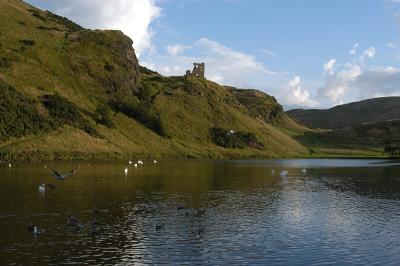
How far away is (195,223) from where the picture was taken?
55.3 metres

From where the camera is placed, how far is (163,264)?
124ft

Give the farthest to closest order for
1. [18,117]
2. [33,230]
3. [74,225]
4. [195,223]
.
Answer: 1. [18,117]
2. [195,223]
3. [74,225]
4. [33,230]

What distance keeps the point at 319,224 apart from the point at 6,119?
467 feet

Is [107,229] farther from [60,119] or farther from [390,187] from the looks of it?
[60,119]

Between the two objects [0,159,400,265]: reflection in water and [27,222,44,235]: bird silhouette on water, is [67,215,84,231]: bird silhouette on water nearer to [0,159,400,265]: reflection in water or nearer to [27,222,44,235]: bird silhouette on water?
[0,159,400,265]: reflection in water

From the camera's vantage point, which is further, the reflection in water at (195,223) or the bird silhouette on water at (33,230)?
the bird silhouette on water at (33,230)

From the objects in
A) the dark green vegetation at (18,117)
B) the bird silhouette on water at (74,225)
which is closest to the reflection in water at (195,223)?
the bird silhouette on water at (74,225)

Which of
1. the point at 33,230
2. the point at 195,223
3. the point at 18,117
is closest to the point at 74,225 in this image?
the point at 33,230

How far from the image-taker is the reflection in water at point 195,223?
135 ft

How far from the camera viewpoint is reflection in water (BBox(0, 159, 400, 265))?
135 ft

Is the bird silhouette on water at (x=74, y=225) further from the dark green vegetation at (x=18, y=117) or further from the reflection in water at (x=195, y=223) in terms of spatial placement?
the dark green vegetation at (x=18, y=117)

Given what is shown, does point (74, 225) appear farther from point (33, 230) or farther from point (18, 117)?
point (18, 117)

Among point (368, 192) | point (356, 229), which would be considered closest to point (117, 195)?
point (356, 229)

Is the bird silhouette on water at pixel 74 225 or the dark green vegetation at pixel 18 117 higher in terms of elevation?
the dark green vegetation at pixel 18 117
